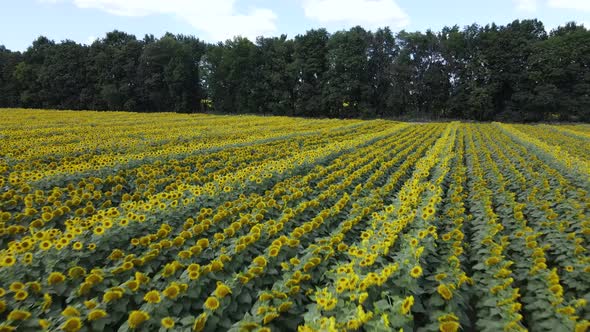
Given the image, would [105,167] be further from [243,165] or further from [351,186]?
[351,186]

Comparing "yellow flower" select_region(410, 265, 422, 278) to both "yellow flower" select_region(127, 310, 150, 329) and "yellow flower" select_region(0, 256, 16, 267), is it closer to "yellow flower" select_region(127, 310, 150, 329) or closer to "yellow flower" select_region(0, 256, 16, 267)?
"yellow flower" select_region(127, 310, 150, 329)

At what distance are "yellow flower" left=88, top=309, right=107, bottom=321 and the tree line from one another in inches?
1728

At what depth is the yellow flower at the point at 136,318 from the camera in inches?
103

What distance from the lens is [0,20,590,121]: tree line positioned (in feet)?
137

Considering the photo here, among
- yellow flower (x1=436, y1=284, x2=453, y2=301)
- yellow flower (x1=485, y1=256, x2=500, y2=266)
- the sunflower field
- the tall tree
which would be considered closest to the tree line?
the tall tree

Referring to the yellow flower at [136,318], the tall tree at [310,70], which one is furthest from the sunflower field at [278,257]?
the tall tree at [310,70]

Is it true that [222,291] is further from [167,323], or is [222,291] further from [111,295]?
[111,295]

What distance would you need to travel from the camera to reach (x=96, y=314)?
272 centimetres

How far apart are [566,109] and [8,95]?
7024cm

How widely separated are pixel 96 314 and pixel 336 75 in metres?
46.5

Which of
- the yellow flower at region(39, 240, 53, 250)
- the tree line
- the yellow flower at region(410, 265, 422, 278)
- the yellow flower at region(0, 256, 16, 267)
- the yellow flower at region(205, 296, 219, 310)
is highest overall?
the tree line

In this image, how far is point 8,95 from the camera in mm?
51875

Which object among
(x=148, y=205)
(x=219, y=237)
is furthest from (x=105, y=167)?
(x=219, y=237)

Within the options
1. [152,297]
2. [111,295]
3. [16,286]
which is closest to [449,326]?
[152,297]
